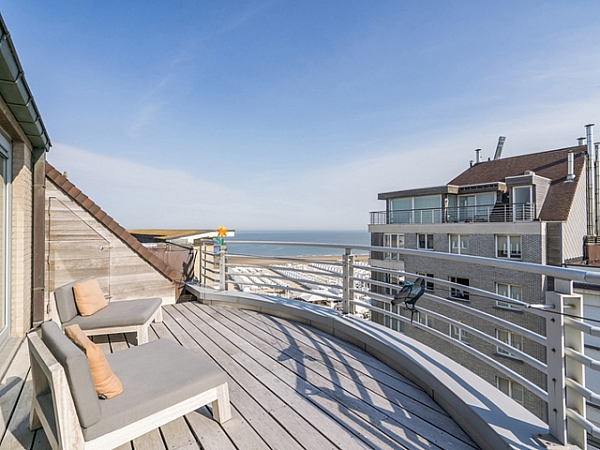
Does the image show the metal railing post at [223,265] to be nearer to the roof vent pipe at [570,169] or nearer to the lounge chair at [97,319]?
the lounge chair at [97,319]

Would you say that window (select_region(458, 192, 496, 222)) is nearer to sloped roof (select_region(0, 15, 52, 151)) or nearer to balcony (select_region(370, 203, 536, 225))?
balcony (select_region(370, 203, 536, 225))

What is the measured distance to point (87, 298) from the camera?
3262 millimetres

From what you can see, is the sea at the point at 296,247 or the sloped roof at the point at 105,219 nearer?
the sloped roof at the point at 105,219

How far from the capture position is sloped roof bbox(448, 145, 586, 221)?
1207cm

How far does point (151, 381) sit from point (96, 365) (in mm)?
360

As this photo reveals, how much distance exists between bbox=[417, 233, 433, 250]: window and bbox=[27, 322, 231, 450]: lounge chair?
14.0 m

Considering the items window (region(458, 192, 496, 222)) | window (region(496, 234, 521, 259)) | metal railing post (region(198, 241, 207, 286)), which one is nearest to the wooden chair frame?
metal railing post (region(198, 241, 207, 286))

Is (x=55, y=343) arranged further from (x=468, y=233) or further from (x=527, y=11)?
(x=468, y=233)

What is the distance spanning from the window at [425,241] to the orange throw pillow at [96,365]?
1442 cm

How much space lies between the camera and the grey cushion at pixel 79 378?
125 cm

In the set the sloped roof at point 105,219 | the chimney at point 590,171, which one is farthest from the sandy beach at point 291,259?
the chimney at point 590,171

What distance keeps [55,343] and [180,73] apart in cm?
979

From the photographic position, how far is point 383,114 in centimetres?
1284

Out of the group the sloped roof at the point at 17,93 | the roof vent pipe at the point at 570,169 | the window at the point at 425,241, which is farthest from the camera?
the window at the point at 425,241
